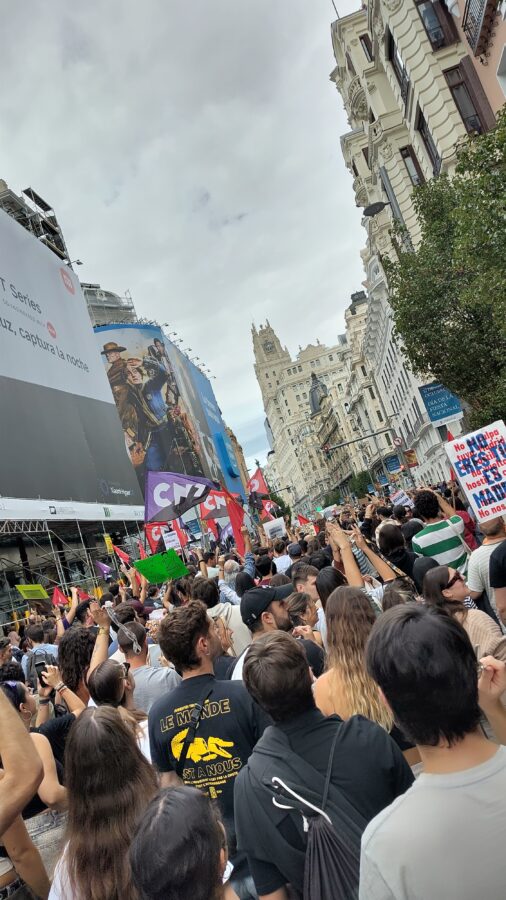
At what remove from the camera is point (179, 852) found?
69.4 inches

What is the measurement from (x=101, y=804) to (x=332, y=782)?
0.85 metres

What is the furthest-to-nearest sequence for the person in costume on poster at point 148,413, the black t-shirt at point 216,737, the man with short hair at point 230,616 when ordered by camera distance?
the person in costume on poster at point 148,413 < the man with short hair at point 230,616 < the black t-shirt at point 216,737

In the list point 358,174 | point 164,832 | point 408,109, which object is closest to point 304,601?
point 164,832

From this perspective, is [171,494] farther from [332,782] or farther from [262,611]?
[332,782]

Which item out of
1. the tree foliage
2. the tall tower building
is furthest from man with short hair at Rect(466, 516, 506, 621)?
the tall tower building

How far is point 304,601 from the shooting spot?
5453 mm

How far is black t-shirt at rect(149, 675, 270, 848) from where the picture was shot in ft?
10.4

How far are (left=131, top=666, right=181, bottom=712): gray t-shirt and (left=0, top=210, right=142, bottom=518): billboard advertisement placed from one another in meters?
21.1

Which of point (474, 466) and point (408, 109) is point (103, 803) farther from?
point (408, 109)

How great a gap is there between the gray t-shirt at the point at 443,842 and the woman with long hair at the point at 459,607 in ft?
4.47

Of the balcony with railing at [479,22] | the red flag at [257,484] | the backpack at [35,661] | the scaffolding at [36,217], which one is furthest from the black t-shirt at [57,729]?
the scaffolding at [36,217]

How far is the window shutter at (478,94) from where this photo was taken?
20.6 metres

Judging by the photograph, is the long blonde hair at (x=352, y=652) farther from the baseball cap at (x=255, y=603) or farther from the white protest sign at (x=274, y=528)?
the white protest sign at (x=274, y=528)

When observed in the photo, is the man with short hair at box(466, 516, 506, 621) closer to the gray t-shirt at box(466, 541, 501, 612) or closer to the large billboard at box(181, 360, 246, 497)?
the gray t-shirt at box(466, 541, 501, 612)
